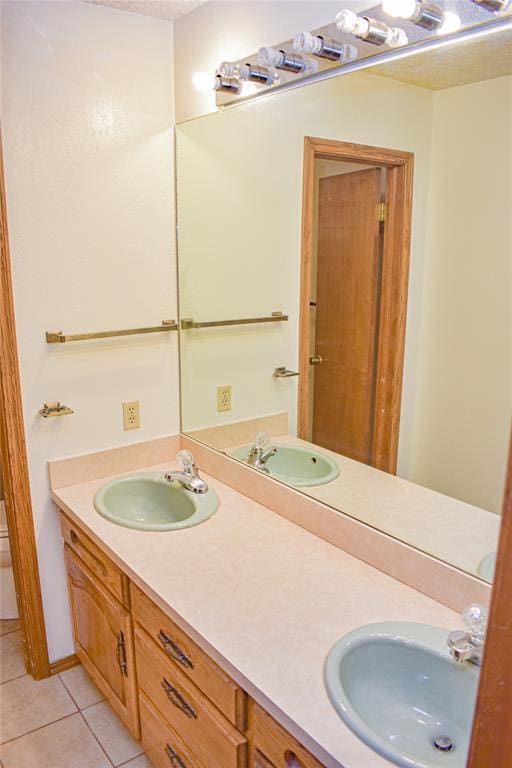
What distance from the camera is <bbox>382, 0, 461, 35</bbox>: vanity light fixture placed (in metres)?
1.24

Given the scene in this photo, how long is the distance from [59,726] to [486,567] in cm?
161

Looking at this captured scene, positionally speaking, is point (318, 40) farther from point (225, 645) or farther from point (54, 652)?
point (54, 652)

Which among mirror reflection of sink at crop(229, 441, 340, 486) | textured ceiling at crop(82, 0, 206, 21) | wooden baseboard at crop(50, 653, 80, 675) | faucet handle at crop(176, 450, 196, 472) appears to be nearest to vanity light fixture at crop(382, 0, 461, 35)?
textured ceiling at crop(82, 0, 206, 21)

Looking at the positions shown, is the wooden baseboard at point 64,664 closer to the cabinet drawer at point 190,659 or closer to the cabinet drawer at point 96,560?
the cabinet drawer at point 96,560

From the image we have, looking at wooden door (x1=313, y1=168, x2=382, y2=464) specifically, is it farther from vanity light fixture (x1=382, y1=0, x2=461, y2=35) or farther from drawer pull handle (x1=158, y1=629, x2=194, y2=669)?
drawer pull handle (x1=158, y1=629, x2=194, y2=669)

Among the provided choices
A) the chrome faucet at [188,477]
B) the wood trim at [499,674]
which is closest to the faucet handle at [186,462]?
the chrome faucet at [188,477]

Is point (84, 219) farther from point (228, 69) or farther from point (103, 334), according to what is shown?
point (228, 69)

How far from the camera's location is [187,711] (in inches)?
56.6

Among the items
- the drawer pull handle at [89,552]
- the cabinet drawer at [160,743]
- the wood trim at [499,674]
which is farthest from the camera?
the drawer pull handle at [89,552]

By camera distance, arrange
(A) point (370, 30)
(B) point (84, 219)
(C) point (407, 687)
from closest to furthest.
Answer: (C) point (407, 687)
(A) point (370, 30)
(B) point (84, 219)

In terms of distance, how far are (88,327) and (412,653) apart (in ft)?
4.89

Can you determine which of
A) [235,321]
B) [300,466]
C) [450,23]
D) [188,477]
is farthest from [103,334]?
[450,23]

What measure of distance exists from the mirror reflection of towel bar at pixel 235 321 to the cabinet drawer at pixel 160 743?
1.26 m

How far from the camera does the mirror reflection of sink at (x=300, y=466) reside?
5.80 feet
